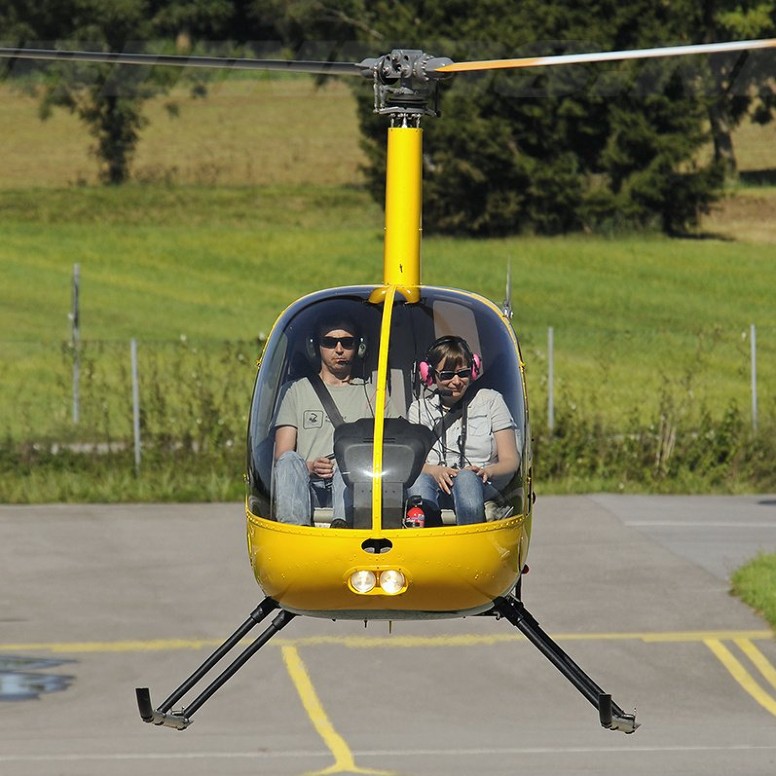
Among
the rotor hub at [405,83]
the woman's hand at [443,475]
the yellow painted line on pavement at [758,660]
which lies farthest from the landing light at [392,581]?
the yellow painted line on pavement at [758,660]

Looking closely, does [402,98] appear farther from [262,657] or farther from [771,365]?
[771,365]

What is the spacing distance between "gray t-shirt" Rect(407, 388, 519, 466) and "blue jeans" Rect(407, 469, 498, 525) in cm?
8

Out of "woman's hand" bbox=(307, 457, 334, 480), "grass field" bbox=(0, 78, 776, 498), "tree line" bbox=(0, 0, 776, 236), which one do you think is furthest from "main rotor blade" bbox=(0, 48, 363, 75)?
"tree line" bbox=(0, 0, 776, 236)

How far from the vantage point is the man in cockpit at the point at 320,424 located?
8.42 metres

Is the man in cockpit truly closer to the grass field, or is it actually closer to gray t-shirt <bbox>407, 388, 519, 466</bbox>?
gray t-shirt <bbox>407, 388, 519, 466</bbox>

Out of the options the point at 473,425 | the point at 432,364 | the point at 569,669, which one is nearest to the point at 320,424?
the point at 432,364

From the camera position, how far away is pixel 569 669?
9.15 metres

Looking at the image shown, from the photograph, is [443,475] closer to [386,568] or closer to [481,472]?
[481,472]

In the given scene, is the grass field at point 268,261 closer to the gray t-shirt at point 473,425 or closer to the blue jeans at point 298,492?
the gray t-shirt at point 473,425

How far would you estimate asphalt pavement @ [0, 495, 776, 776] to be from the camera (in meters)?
16.4

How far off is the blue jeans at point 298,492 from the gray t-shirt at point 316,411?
0.23ft

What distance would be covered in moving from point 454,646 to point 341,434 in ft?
37.2

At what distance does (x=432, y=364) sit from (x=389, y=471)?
2.23 feet

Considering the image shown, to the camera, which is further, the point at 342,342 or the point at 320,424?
the point at 342,342
